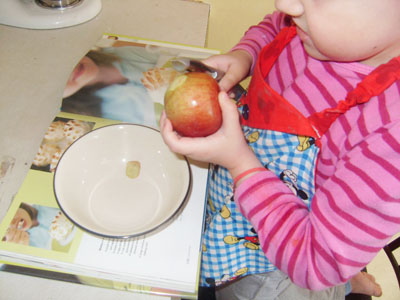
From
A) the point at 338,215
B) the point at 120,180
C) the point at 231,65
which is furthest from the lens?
the point at 231,65

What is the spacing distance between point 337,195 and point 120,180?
1.11ft

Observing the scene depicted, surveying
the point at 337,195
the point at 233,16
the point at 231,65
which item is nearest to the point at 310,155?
the point at 337,195

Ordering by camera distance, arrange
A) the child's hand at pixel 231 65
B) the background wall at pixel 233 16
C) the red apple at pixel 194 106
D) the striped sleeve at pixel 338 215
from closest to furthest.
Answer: the striped sleeve at pixel 338 215
the red apple at pixel 194 106
the child's hand at pixel 231 65
the background wall at pixel 233 16

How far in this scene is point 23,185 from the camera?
535 mm

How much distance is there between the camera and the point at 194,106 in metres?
0.50

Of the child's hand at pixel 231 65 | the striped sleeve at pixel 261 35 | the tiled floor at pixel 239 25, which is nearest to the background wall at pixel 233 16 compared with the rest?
the tiled floor at pixel 239 25

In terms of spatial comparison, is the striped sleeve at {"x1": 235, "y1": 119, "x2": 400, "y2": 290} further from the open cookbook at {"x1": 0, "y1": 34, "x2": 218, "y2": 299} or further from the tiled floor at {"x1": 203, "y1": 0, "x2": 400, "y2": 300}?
the tiled floor at {"x1": 203, "y1": 0, "x2": 400, "y2": 300}

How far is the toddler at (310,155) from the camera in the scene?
0.40m

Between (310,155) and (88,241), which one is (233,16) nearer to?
(310,155)

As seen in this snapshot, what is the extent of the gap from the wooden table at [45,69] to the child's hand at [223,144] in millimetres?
222

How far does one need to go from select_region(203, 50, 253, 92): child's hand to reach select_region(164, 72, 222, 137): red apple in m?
0.14

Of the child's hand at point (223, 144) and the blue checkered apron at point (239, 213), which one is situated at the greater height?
the child's hand at point (223, 144)

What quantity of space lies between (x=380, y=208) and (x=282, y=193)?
136mm

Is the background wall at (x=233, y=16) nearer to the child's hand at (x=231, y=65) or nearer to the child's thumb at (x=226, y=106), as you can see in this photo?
the child's hand at (x=231, y=65)
